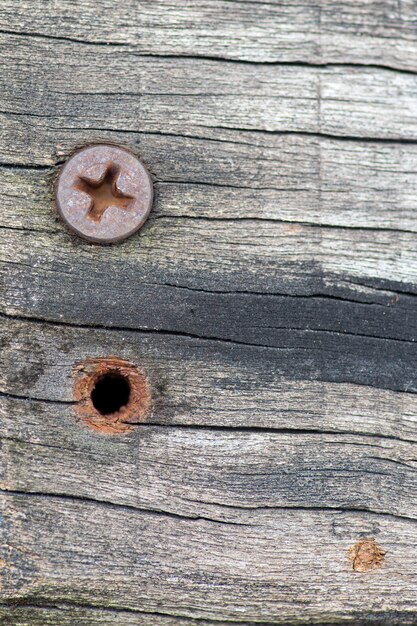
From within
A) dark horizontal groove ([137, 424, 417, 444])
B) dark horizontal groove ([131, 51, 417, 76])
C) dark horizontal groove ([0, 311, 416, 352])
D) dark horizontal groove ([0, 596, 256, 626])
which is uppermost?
dark horizontal groove ([131, 51, 417, 76])

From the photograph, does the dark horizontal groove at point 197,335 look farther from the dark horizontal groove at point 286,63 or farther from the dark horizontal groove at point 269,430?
the dark horizontal groove at point 286,63

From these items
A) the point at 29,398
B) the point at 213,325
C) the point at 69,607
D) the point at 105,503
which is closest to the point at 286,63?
the point at 213,325

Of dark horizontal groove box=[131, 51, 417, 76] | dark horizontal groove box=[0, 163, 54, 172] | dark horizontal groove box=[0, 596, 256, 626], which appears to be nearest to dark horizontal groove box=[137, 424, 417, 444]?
dark horizontal groove box=[0, 596, 256, 626]

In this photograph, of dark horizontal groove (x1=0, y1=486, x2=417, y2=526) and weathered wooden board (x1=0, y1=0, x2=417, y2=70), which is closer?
dark horizontal groove (x1=0, y1=486, x2=417, y2=526)

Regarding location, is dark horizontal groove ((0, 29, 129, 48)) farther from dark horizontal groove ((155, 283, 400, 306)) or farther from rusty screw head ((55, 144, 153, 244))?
dark horizontal groove ((155, 283, 400, 306))

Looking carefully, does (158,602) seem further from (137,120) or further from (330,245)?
(137,120)

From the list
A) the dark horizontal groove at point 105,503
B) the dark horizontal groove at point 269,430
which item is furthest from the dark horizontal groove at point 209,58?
the dark horizontal groove at point 105,503
